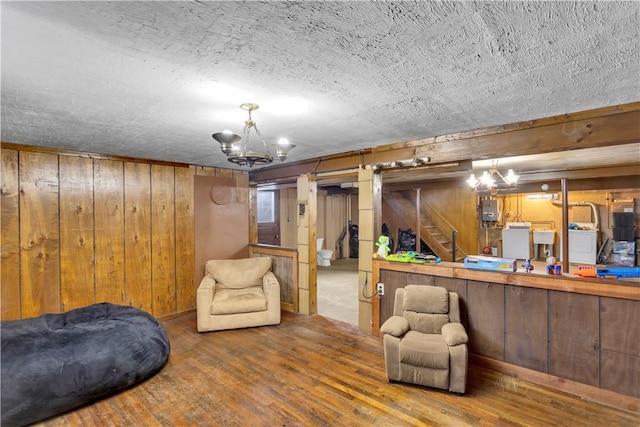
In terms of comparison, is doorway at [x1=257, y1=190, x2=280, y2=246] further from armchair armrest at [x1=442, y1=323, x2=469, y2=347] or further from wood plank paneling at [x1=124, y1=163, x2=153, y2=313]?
armchair armrest at [x1=442, y1=323, x2=469, y2=347]

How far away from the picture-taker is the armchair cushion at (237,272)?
4.50 meters

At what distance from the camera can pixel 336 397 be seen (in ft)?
8.45

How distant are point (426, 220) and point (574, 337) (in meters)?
5.81

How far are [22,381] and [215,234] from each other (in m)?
3.10

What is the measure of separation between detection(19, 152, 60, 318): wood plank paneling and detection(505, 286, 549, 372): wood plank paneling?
Result: 505 cm

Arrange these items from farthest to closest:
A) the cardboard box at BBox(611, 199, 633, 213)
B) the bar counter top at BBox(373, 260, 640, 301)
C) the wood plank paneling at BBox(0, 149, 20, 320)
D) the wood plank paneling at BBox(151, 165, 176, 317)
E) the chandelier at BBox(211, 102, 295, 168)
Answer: the cardboard box at BBox(611, 199, 633, 213)
the wood plank paneling at BBox(151, 165, 176, 317)
the wood plank paneling at BBox(0, 149, 20, 320)
the bar counter top at BBox(373, 260, 640, 301)
the chandelier at BBox(211, 102, 295, 168)

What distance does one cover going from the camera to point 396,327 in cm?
285

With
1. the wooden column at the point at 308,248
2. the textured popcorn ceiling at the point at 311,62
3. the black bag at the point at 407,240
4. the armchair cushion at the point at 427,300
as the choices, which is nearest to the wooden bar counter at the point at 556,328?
the armchair cushion at the point at 427,300

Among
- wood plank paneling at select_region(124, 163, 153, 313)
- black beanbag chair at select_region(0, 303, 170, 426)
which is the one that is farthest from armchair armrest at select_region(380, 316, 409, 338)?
wood plank paneling at select_region(124, 163, 153, 313)

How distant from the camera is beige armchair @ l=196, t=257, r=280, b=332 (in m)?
3.95

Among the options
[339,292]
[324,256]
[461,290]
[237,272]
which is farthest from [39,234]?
[324,256]

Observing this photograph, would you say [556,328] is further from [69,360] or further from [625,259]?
[625,259]

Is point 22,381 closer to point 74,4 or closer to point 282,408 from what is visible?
point 282,408

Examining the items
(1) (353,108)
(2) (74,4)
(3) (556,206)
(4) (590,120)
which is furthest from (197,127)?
(3) (556,206)
